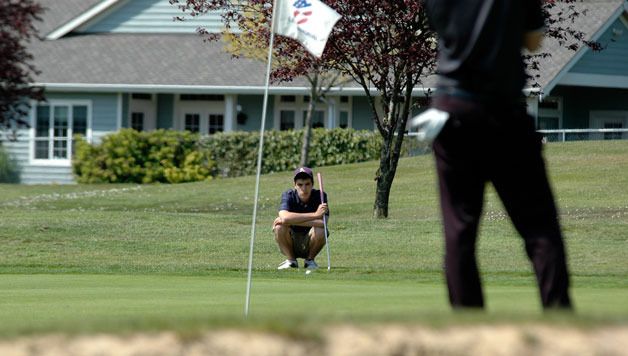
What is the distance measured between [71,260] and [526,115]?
1321cm

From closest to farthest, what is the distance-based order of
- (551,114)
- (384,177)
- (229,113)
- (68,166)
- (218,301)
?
(218,301), (384,177), (551,114), (229,113), (68,166)

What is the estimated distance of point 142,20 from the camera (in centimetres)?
4306

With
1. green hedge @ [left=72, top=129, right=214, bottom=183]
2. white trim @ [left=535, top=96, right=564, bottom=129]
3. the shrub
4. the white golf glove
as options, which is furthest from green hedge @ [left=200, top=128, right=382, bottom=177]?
the white golf glove

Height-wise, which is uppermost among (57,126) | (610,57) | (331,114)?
(610,57)

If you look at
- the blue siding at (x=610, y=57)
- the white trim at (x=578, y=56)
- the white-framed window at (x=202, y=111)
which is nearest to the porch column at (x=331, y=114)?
the white-framed window at (x=202, y=111)

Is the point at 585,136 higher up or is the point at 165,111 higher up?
the point at 165,111

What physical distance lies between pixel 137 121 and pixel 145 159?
4298mm

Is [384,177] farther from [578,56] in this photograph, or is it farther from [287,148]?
[578,56]

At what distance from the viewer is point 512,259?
60.0 ft

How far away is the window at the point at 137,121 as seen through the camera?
41125mm

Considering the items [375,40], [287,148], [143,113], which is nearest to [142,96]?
[143,113]

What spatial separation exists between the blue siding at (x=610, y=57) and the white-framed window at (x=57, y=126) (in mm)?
14278

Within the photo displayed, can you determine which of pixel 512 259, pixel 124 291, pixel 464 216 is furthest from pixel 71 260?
pixel 464 216

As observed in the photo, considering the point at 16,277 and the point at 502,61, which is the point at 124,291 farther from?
the point at 502,61
